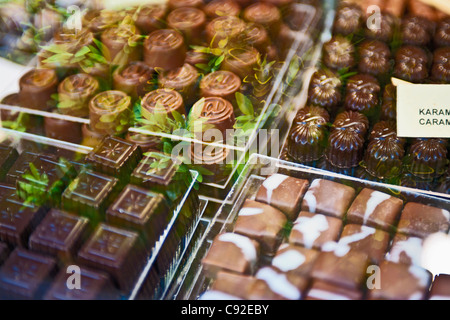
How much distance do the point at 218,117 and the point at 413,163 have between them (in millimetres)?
817

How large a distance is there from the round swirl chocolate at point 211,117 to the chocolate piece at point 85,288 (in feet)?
2.45

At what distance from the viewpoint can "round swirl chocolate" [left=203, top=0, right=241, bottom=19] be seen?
2646 mm

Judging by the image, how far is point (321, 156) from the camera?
2195 millimetres

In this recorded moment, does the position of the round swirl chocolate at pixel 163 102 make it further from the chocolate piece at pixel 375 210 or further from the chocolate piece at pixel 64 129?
the chocolate piece at pixel 375 210

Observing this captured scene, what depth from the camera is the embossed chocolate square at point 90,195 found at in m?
1.69

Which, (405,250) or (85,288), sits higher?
(85,288)

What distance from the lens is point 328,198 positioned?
1827 millimetres

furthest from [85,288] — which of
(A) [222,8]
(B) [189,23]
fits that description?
(A) [222,8]

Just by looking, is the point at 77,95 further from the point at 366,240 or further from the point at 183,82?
the point at 366,240

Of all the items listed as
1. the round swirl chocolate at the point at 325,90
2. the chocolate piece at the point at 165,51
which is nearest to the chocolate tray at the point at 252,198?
the round swirl chocolate at the point at 325,90

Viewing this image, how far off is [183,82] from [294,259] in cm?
105

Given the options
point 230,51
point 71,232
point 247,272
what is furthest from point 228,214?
point 230,51

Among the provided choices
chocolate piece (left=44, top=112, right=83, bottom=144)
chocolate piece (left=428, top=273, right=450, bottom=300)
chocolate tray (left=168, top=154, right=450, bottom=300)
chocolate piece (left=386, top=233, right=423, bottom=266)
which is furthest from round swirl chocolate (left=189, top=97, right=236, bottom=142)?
chocolate piece (left=428, top=273, right=450, bottom=300)

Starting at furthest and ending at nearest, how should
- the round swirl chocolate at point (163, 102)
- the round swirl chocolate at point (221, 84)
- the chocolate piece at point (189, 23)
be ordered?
the chocolate piece at point (189, 23)
the round swirl chocolate at point (221, 84)
the round swirl chocolate at point (163, 102)
